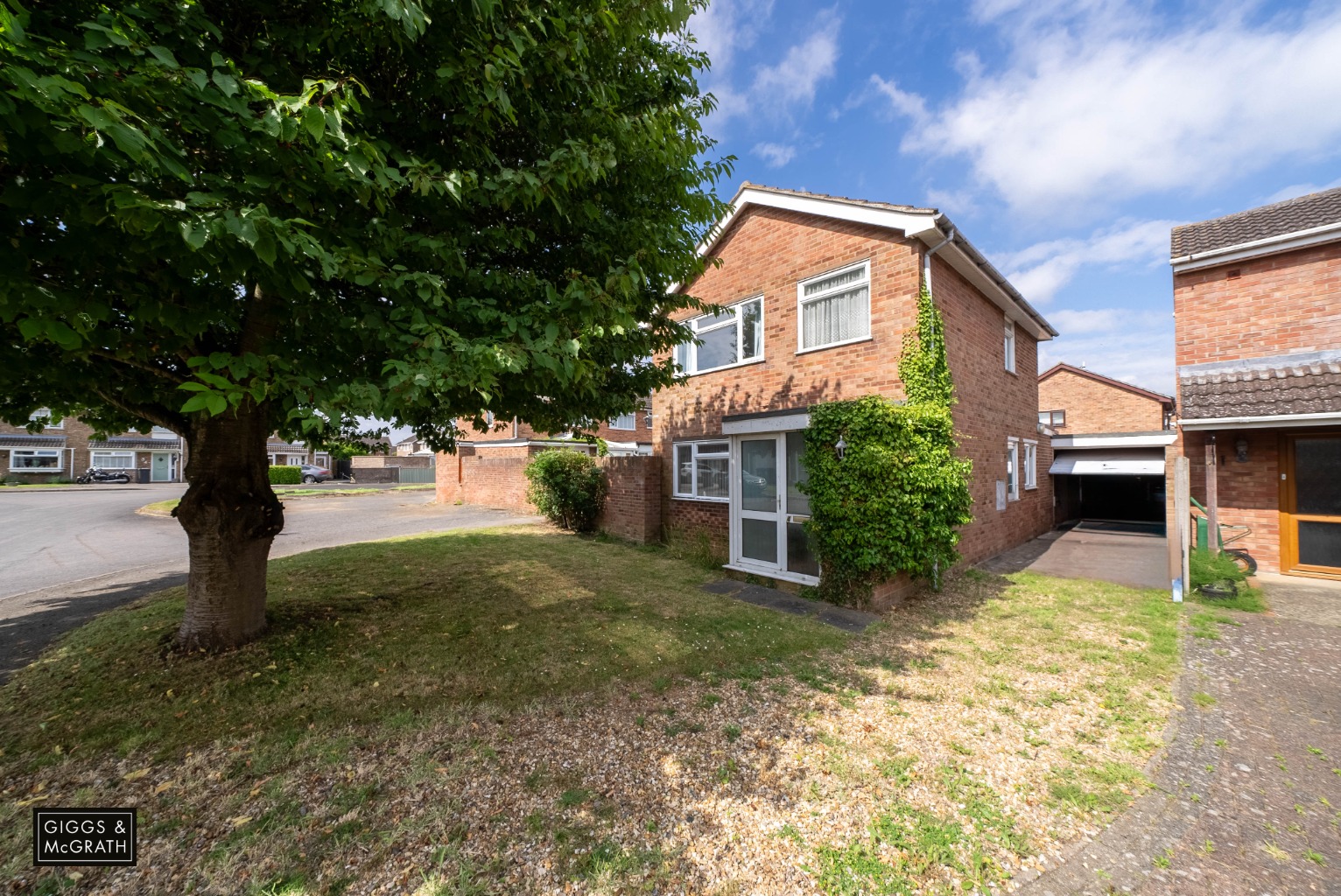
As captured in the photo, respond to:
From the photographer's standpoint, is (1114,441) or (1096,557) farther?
(1114,441)

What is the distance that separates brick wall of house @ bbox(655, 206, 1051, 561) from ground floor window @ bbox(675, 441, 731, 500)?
229 mm

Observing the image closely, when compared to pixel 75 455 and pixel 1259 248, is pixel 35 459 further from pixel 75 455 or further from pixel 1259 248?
pixel 1259 248

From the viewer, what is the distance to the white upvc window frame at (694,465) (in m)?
9.63

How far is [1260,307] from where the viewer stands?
844 cm

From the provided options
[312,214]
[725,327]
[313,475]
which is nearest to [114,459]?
[313,475]

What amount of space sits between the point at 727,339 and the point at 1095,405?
947 inches

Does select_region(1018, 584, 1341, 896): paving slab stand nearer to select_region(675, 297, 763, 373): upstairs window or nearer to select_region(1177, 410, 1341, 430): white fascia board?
select_region(1177, 410, 1341, 430): white fascia board

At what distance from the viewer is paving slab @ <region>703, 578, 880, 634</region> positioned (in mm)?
6227

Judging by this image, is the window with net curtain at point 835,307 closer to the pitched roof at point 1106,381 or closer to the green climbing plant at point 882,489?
the green climbing plant at point 882,489

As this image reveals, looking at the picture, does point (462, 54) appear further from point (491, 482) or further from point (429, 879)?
point (491, 482)

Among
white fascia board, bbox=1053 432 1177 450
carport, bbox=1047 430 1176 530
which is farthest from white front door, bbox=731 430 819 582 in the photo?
white fascia board, bbox=1053 432 1177 450

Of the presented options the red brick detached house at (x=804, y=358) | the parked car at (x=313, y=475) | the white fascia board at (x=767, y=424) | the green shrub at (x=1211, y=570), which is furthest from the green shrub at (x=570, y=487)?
the parked car at (x=313, y=475)

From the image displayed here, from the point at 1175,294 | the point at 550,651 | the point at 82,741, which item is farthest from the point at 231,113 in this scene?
the point at 1175,294

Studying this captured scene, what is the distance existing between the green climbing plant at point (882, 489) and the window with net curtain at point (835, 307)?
141cm
